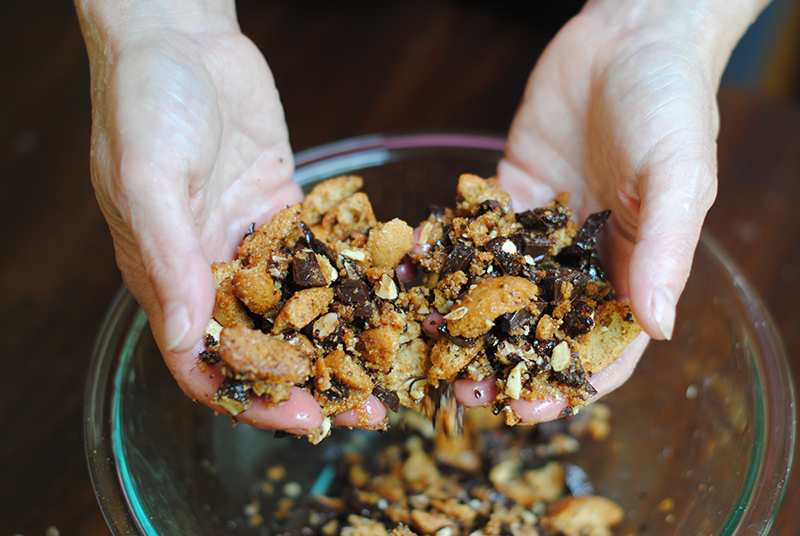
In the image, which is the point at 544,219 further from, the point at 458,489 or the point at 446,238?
the point at 458,489

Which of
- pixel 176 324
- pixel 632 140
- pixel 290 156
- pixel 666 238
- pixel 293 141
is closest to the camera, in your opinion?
pixel 176 324

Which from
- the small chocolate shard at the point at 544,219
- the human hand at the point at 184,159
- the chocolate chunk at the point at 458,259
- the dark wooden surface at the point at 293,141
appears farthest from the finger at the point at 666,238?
the dark wooden surface at the point at 293,141

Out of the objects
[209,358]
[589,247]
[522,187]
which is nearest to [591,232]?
[589,247]

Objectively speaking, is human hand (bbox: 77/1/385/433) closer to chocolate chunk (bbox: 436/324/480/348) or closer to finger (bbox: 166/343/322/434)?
finger (bbox: 166/343/322/434)

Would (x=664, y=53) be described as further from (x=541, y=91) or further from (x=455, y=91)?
(x=455, y=91)

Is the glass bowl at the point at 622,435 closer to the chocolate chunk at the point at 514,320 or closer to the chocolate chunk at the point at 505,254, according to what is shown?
the chocolate chunk at the point at 505,254

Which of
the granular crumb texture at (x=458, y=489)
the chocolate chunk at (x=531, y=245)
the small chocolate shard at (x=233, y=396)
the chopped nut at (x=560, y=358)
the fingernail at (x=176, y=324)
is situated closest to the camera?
the fingernail at (x=176, y=324)
